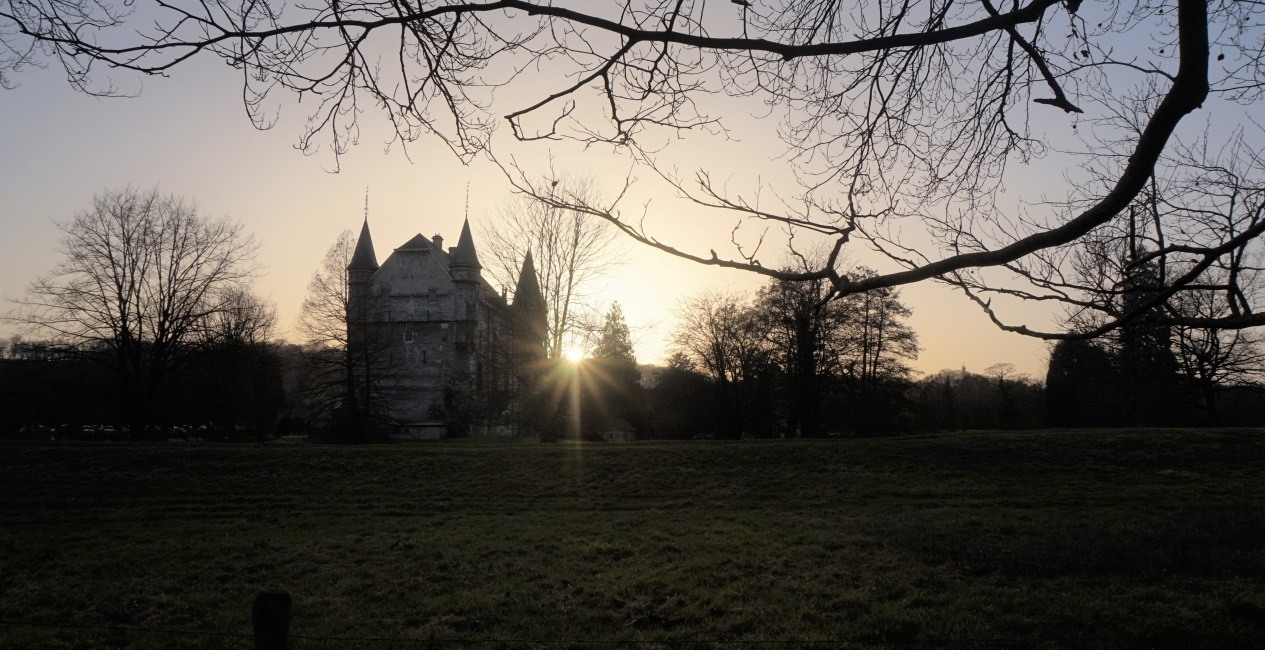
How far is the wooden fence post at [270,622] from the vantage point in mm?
4824

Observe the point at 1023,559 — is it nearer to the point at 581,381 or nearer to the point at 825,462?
the point at 825,462

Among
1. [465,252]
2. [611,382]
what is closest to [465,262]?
[465,252]

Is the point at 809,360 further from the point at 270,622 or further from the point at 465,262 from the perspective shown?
the point at 270,622

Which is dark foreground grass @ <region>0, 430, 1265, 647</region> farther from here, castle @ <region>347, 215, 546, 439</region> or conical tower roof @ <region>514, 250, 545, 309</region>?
castle @ <region>347, 215, 546, 439</region>

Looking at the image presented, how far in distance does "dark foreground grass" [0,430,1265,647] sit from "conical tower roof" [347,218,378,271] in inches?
1369

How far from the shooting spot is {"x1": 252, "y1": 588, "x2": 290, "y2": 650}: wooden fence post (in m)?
4.82

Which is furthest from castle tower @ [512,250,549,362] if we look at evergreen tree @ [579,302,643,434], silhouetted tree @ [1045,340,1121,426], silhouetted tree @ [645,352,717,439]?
silhouetted tree @ [1045,340,1121,426]

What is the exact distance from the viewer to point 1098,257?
5.52m

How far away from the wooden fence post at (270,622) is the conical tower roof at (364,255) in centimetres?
5537

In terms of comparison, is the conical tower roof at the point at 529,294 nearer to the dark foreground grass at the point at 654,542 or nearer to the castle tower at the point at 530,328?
the castle tower at the point at 530,328

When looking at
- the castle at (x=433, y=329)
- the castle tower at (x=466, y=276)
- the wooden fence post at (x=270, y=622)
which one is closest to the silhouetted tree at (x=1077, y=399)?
the castle at (x=433, y=329)

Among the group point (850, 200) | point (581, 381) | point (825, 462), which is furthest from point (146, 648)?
point (581, 381)

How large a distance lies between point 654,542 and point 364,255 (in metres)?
50.0

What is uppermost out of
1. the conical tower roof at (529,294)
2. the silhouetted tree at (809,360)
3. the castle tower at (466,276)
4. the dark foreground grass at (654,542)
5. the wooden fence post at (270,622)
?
the castle tower at (466,276)
